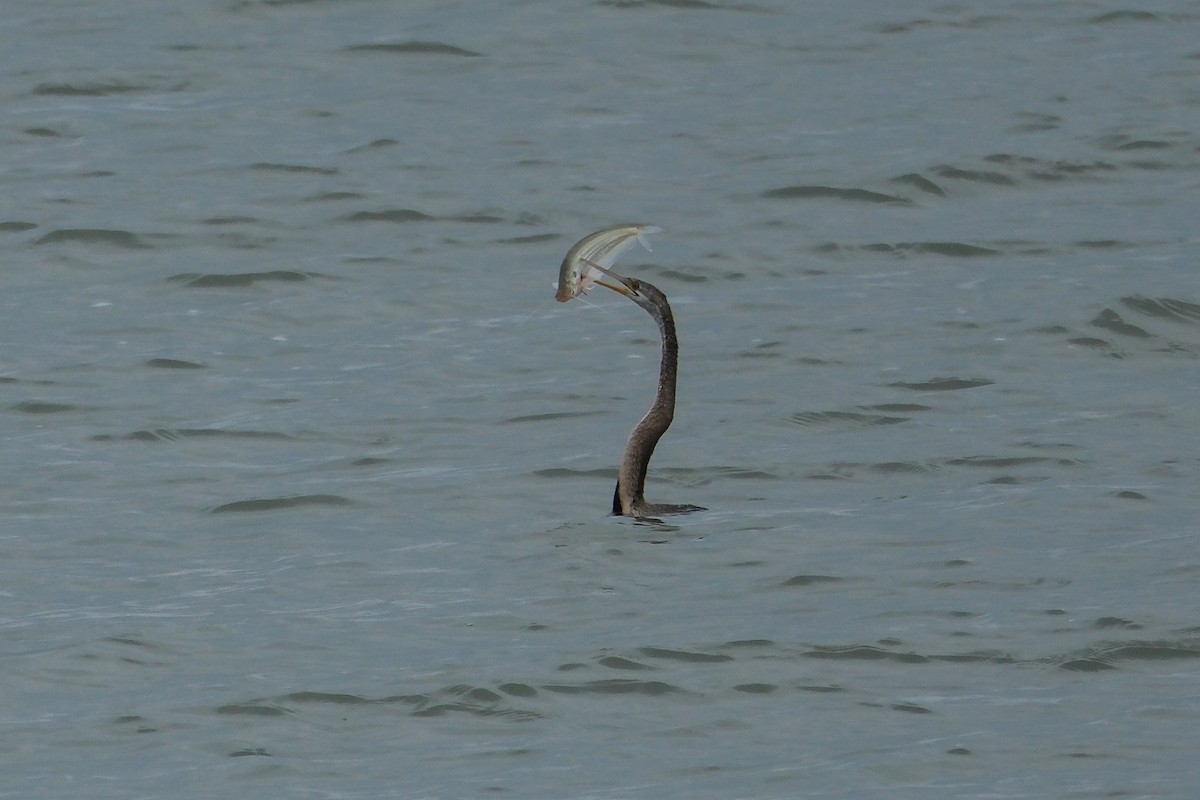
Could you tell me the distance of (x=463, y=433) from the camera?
41.0 feet

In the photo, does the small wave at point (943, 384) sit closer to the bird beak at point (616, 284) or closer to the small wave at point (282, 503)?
the bird beak at point (616, 284)

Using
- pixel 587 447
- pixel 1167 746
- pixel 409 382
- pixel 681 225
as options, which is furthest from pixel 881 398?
pixel 1167 746

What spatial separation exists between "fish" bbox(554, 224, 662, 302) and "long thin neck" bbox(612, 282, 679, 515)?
0.30m

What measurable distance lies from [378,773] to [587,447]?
16.4ft

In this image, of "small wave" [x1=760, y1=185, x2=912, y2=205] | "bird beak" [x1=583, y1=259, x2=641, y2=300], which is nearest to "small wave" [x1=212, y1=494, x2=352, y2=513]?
"bird beak" [x1=583, y1=259, x2=641, y2=300]

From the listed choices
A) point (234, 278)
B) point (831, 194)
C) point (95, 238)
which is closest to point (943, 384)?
point (831, 194)

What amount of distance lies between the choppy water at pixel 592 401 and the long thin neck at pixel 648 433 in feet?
0.56

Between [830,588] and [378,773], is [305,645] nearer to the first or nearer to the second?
[378,773]

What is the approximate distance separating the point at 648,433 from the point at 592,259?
2.75 ft

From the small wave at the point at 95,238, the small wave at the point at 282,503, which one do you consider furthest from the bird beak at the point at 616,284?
the small wave at the point at 95,238

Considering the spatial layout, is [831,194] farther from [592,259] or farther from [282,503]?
[282,503]

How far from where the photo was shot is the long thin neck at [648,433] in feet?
35.2

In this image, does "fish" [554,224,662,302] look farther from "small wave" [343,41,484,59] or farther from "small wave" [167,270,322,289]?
"small wave" [343,41,484,59]

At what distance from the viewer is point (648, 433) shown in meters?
10.8
